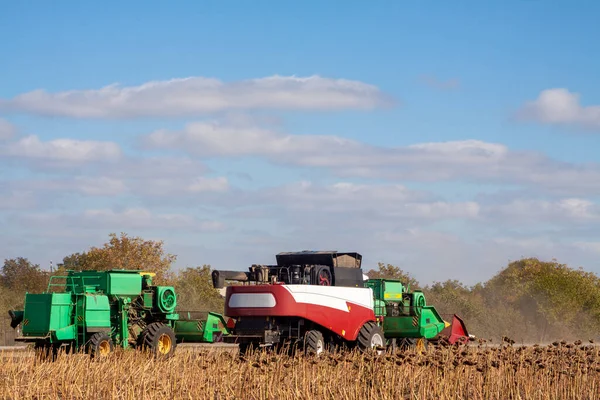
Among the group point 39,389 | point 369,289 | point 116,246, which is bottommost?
point 39,389

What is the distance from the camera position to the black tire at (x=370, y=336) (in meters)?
24.4

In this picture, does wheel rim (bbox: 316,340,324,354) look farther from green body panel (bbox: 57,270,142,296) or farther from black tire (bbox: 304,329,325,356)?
green body panel (bbox: 57,270,142,296)

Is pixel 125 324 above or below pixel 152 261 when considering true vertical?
below

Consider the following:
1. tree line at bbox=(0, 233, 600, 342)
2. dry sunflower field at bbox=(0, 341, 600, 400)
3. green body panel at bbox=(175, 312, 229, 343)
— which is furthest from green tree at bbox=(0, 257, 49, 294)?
dry sunflower field at bbox=(0, 341, 600, 400)

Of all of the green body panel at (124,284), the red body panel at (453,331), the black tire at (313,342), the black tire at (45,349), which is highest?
the green body panel at (124,284)

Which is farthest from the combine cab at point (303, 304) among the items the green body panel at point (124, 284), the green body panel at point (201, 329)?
the green body panel at point (124, 284)

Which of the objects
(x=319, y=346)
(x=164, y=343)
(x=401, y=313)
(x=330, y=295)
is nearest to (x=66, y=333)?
(x=164, y=343)

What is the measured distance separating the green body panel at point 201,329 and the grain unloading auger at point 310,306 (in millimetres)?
2866

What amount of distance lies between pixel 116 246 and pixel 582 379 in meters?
39.6

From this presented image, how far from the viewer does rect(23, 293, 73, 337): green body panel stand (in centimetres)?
2405

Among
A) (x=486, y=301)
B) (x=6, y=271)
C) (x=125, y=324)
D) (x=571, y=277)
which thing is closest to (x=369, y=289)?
(x=125, y=324)

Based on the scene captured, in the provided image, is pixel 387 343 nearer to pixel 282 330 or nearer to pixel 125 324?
pixel 282 330

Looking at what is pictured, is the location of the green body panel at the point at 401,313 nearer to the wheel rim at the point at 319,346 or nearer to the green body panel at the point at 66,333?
the wheel rim at the point at 319,346

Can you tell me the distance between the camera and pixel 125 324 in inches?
1021
